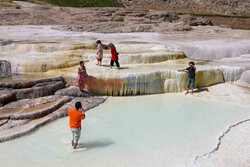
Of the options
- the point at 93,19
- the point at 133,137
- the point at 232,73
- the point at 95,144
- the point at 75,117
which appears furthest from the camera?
the point at 93,19

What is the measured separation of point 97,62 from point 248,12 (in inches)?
1642

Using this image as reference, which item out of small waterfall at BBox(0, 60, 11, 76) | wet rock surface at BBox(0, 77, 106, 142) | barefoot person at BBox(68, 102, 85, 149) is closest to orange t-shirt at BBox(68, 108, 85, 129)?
barefoot person at BBox(68, 102, 85, 149)

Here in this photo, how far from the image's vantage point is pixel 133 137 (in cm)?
552

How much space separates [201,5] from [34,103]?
41.7 meters

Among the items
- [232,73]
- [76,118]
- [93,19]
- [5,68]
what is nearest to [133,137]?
[76,118]

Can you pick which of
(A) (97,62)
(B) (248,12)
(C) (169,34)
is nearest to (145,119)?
(A) (97,62)

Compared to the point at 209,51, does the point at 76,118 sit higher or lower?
lower

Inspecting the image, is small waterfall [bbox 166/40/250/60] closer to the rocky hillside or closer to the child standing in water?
the child standing in water

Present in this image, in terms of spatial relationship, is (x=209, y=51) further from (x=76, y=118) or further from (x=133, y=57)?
(x=76, y=118)

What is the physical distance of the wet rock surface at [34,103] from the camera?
19.6 ft

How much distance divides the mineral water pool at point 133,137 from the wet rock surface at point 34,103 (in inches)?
10.5

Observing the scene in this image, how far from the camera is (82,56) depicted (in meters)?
10.3

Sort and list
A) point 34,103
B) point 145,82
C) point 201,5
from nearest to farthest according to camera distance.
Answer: point 34,103 → point 145,82 → point 201,5

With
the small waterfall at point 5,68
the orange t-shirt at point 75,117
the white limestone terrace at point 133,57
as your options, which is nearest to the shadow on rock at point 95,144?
the orange t-shirt at point 75,117
